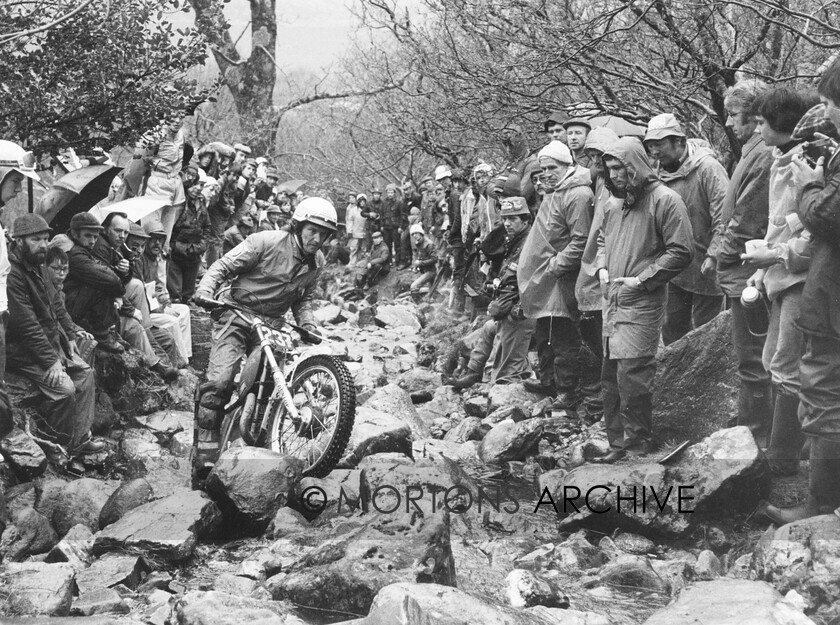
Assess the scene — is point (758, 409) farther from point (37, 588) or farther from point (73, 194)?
point (73, 194)

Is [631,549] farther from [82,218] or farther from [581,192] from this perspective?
[82,218]

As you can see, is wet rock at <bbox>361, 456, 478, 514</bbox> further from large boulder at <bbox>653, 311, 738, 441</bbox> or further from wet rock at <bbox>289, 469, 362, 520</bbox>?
large boulder at <bbox>653, 311, 738, 441</bbox>

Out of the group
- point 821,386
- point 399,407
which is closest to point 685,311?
point 399,407

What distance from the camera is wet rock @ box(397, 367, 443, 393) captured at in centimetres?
1162

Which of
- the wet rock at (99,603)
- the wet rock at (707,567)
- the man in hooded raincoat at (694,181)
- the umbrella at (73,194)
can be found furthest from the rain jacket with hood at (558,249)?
the wet rock at (99,603)

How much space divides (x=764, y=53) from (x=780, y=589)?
606 cm

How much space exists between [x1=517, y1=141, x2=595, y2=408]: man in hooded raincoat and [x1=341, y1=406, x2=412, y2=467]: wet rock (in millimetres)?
1620

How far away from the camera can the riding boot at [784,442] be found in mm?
5879

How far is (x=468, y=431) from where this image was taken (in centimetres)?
905

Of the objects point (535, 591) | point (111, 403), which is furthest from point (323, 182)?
point (535, 591)

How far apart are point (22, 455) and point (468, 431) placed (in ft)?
12.2

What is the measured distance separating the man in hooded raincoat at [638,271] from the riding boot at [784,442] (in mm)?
995

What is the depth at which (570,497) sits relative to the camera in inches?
254

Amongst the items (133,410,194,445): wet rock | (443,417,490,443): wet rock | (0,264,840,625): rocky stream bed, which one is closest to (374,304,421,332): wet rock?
(133,410,194,445): wet rock
